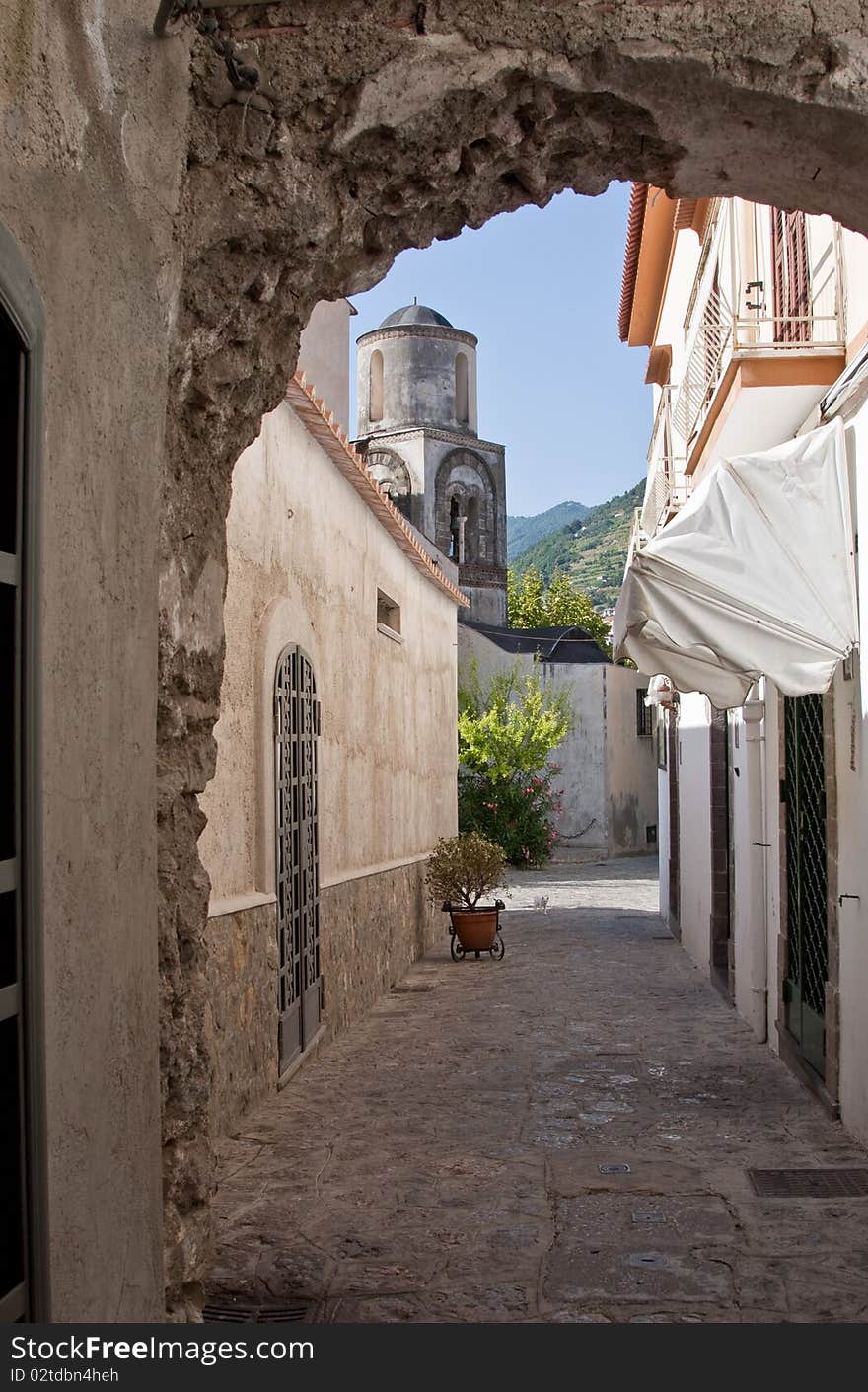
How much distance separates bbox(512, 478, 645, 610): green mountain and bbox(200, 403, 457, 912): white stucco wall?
9299 cm

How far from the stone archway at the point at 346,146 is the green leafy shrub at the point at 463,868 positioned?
10.4m

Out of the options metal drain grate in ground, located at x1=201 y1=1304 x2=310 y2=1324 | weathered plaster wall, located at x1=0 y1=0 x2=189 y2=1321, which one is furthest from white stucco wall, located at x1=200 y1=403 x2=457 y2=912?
weathered plaster wall, located at x1=0 y1=0 x2=189 y2=1321

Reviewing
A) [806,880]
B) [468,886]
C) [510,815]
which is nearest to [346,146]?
[806,880]

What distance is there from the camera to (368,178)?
4.44 metres

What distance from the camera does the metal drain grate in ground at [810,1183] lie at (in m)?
6.05

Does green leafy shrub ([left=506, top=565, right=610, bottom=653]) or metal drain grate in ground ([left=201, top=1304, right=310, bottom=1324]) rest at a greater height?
green leafy shrub ([left=506, top=565, right=610, bottom=653])

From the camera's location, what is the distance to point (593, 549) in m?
131

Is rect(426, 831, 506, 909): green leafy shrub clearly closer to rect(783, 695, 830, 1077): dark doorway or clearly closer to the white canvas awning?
rect(783, 695, 830, 1077): dark doorway

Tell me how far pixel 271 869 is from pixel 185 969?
3908 millimetres

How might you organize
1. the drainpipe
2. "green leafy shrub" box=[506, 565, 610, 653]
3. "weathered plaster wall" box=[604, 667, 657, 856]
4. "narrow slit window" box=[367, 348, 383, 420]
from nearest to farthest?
the drainpipe, "weathered plaster wall" box=[604, 667, 657, 856], "narrow slit window" box=[367, 348, 383, 420], "green leafy shrub" box=[506, 565, 610, 653]

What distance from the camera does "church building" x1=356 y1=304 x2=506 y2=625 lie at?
156 ft

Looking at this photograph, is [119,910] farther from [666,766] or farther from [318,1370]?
[666,766]

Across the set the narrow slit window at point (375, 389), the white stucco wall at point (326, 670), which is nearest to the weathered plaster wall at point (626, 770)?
the white stucco wall at point (326, 670)

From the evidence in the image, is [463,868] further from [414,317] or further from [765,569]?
[414,317]
